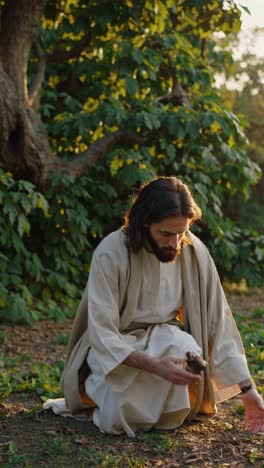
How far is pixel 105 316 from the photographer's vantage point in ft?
10.5

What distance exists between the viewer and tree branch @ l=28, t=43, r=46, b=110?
7.11 m

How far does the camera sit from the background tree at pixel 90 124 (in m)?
6.47

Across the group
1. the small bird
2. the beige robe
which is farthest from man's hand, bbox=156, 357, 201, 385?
the beige robe

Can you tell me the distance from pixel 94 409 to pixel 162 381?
1.43 ft

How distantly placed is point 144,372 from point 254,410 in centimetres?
52

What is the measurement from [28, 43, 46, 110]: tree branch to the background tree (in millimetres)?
14

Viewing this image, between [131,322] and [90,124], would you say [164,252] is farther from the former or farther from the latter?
[90,124]

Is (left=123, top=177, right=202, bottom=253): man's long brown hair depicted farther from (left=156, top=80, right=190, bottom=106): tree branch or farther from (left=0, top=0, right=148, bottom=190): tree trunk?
(left=156, top=80, right=190, bottom=106): tree branch

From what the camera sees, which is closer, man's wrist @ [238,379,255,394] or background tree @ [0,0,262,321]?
man's wrist @ [238,379,255,394]

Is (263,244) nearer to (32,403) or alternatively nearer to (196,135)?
(196,135)

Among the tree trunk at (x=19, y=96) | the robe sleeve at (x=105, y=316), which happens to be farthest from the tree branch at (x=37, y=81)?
the robe sleeve at (x=105, y=316)

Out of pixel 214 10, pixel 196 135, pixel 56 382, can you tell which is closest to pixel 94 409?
pixel 56 382

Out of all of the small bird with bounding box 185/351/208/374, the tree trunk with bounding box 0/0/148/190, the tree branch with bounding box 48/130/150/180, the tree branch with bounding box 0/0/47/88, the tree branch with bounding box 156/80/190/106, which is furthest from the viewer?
the tree branch with bounding box 156/80/190/106

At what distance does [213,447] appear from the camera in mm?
Result: 3184
